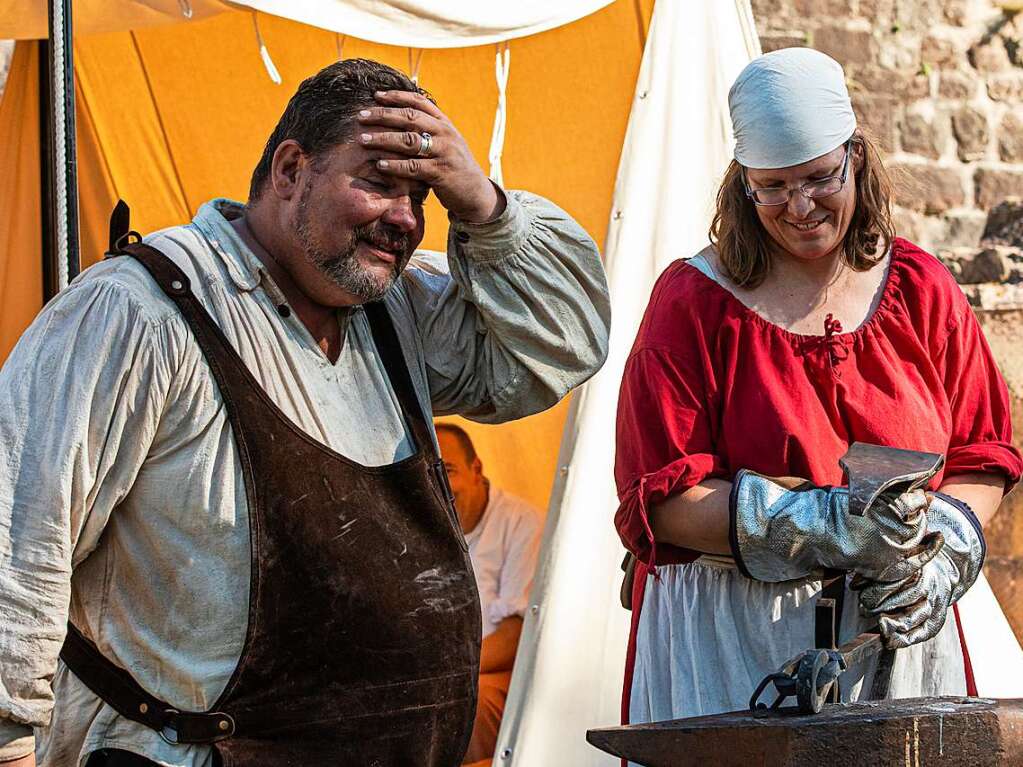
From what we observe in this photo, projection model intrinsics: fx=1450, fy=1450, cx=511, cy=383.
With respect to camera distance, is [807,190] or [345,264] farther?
[807,190]

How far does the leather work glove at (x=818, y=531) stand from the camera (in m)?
2.08

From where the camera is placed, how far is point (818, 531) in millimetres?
2104

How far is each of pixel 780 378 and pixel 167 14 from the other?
1769mm

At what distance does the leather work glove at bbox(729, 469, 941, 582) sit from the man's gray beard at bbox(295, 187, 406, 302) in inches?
27.5

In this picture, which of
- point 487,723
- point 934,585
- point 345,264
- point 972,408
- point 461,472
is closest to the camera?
point 345,264

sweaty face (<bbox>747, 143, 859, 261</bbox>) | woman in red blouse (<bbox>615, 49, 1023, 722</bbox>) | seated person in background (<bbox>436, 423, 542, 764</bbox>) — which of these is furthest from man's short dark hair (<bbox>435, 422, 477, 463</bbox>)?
sweaty face (<bbox>747, 143, 859, 261</bbox>)

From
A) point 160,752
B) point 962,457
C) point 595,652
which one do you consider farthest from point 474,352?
point 595,652

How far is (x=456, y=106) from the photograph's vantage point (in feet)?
12.7

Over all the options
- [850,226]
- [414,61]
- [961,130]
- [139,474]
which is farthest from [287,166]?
[961,130]

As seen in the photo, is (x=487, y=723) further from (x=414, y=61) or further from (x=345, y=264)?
(x=345, y=264)

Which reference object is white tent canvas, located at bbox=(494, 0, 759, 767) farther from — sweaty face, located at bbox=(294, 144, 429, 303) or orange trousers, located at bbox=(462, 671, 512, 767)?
sweaty face, located at bbox=(294, 144, 429, 303)

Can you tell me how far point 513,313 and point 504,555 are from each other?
1.98m

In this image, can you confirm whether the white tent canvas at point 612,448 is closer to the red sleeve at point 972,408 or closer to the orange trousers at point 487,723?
the orange trousers at point 487,723

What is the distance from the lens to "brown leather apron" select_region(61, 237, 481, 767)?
1615 mm
